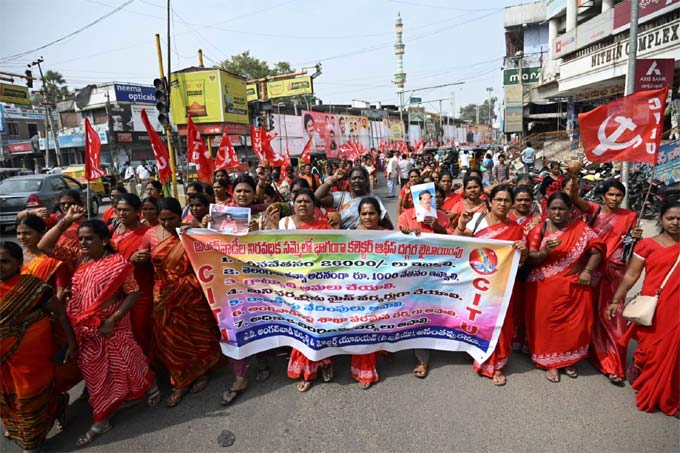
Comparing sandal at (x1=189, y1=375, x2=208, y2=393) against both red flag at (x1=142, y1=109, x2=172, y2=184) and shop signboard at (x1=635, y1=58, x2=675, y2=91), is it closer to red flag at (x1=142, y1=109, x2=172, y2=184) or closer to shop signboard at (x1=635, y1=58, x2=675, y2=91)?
red flag at (x1=142, y1=109, x2=172, y2=184)

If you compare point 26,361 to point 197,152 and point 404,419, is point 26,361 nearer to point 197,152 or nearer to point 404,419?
point 404,419

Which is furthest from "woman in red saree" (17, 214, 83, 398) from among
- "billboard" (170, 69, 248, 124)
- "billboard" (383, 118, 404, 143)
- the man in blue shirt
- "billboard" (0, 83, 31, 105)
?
"billboard" (383, 118, 404, 143)

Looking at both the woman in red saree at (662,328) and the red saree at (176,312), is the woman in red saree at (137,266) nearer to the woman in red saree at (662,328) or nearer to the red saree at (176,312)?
the red saree at (176,312)

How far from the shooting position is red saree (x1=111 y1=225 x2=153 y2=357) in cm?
325

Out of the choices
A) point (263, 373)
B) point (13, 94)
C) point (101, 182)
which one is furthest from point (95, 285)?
point (13, 94)

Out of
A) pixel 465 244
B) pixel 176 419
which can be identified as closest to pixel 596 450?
pixel 465 244

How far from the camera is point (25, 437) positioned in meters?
2.56

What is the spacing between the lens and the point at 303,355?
3.24 meters

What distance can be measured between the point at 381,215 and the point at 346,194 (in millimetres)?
1131

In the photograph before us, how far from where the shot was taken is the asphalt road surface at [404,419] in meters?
2.56

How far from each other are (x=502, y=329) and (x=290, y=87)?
31.8 m

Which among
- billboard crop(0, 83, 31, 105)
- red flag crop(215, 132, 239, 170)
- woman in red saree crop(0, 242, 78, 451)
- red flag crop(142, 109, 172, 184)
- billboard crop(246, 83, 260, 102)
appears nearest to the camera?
woman in red saree crop(0, 242, 78, 451)

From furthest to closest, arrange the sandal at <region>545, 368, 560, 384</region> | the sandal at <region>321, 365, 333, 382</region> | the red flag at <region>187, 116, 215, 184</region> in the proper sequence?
the red flag at <region>187, 116, 215, 184</region>
the sandal at <region>321, 365, 333, 382</region>
the sandal at <region>545, 368, 560, 384</region>

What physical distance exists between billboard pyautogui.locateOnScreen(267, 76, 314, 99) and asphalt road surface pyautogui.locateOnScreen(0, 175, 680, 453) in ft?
102
